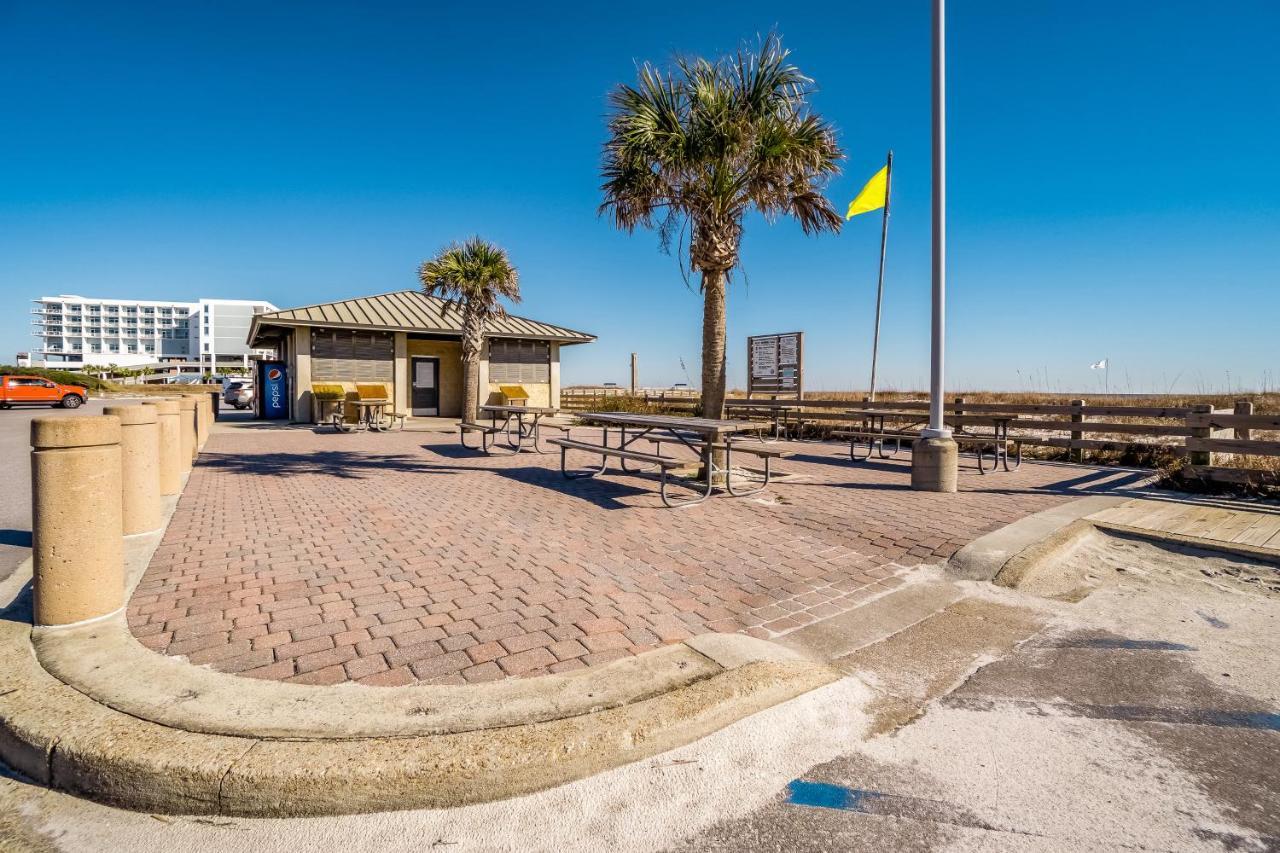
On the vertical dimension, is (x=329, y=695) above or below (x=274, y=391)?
below

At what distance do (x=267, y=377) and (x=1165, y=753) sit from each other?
78.4ft

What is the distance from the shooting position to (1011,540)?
201 inches

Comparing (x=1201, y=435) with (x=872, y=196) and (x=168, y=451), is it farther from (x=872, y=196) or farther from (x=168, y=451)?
(x=168, y=451)

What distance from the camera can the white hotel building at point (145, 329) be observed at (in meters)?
116

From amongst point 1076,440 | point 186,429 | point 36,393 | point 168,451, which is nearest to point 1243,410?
point 1076,440

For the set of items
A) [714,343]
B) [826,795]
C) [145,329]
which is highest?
[145,329]

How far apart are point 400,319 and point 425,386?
303 cm

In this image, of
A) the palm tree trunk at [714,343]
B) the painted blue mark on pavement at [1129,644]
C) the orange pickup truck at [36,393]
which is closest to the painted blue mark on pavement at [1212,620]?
the painted blue mark on pavement at [1129,644]

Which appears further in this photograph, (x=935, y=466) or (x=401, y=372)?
(x=401, y=372)

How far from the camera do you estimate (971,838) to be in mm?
1914

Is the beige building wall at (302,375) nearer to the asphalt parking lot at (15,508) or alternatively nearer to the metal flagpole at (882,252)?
the asphalt parking lot at (15,508)

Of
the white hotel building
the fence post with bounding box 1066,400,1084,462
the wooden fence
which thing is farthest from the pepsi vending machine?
the white hotel building

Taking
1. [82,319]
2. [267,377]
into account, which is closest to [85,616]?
[267,377]

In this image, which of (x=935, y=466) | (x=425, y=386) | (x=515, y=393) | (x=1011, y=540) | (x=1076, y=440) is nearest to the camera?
(x=1011, y=540)
